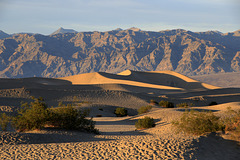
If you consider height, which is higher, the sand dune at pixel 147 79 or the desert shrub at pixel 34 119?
Result: the desert shrub at pixel 34 119

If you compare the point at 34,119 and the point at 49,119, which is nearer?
the point at 34,119

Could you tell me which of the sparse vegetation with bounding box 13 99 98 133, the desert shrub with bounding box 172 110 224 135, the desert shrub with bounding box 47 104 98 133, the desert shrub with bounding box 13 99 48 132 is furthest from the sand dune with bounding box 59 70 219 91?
the desert shrub with bounding box 172 110 224 135

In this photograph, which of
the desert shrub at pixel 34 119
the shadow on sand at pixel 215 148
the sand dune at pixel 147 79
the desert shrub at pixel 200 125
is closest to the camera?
the shadow on sand at pixel 215 148

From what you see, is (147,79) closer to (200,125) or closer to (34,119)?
(34,119)

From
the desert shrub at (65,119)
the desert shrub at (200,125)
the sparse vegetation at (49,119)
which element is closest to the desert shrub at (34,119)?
the sparse vegetation at (49,119)

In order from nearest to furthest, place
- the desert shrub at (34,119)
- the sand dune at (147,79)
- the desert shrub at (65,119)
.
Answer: the desert shrub at (34,119)
the desert shrub at (65,119)
the sand dune at (147,79)

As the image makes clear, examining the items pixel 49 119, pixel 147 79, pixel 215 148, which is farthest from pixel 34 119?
pixel 147 79

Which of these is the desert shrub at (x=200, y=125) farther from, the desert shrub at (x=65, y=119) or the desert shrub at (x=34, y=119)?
the desert shrub at (x=34, y=119)

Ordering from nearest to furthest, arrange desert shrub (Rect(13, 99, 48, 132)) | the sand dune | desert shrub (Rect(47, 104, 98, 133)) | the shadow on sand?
1. the shadow on sand
2. desert shrub (Rect(13, 99, 48, 132))
3. desert shrub (Rect(47, 104, 98, 133))
4. the sand dune

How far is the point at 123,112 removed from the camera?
122ft

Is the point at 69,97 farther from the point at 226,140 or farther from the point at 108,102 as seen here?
the point at 226,140

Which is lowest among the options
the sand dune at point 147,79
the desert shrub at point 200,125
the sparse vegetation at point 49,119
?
the sand dune at point 147,79

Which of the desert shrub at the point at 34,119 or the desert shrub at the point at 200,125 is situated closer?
the desert shrub at the point at 200,125

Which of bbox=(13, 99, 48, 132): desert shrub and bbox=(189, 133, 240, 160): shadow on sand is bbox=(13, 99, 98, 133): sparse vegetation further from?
bbox=(189, 133, 240, 160): shadow on sand
